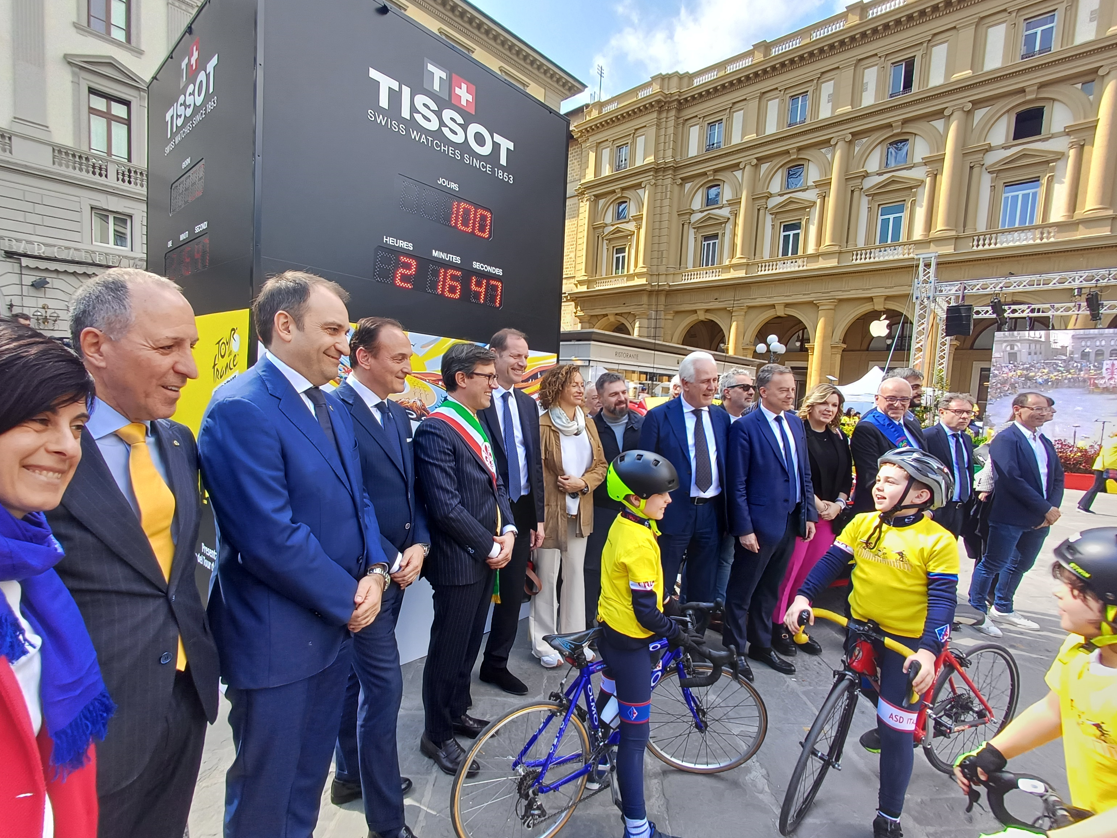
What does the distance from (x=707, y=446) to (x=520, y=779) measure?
2.36m

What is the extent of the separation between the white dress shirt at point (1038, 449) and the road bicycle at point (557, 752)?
12.4 ft

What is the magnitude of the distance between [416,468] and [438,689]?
1095 millimetres

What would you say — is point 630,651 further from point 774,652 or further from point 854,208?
point 854,208

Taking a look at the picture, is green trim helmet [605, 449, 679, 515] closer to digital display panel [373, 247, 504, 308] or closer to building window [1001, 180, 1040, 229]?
digital display panel [373, 247, 504, 308]

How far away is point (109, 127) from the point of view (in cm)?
1477

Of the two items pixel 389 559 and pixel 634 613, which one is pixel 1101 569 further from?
pixel 389 559

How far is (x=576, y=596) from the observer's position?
3625 millimetres

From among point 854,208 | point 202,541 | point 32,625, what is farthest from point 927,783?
point 854,208

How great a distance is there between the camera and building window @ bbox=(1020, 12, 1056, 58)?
18297mm

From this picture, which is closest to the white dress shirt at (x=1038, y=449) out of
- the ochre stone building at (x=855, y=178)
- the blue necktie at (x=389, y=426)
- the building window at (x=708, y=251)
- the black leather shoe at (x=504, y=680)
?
the black leather shoe at (x=504, y=680)

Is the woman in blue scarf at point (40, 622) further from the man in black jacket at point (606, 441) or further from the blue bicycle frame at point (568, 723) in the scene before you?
the man in black jacket at point (606, 441)

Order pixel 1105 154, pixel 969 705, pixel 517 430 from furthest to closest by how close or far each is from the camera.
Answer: pixel 1105 154, pixel 517 430, pixel 969 705

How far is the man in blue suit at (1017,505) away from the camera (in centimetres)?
425

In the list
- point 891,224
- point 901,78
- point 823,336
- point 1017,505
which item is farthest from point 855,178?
point 1017,505
